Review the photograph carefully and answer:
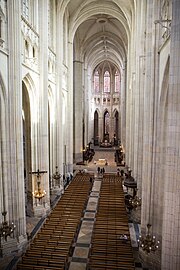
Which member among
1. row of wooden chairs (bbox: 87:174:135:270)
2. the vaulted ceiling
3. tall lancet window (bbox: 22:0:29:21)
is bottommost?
row of wooden chairs (bbox: 87:174:135:270)

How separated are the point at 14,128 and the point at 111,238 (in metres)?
7.66

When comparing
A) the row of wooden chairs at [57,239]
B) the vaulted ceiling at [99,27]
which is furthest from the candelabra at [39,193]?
the vaulted ceiling at [99,27]

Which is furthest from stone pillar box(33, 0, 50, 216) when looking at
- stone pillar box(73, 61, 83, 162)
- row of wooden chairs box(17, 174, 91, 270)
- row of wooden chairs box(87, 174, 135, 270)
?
stone pillar box(73, 61, 83, 162)

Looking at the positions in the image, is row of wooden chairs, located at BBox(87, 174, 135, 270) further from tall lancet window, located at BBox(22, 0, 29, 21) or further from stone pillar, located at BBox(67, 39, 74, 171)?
tall lancet window, located at BBox(22, 0, 29, 21)

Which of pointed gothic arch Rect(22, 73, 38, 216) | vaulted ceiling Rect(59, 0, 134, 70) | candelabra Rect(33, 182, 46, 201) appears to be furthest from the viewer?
vaulted ceiling Rect(59, 0, 134, 70)

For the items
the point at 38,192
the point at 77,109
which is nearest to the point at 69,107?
the point at 77,109

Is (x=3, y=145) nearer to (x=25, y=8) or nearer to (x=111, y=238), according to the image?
(x=111, y=238)

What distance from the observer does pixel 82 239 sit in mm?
14422

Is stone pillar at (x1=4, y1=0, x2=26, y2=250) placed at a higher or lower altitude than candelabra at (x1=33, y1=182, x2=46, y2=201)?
higher

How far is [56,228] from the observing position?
1384cm

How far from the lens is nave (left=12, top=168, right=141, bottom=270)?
1062 cm

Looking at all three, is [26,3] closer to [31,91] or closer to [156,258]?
[31,91]

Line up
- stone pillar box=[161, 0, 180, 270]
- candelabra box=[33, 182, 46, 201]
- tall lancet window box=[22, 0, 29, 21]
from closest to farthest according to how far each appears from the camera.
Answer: stone pillar box=[161, 0, 180, 270], tall lancet window box=[22, 0, 29, 21], candelabra box=[33, 182, 46, 201]

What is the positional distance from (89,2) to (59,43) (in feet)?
25.9
